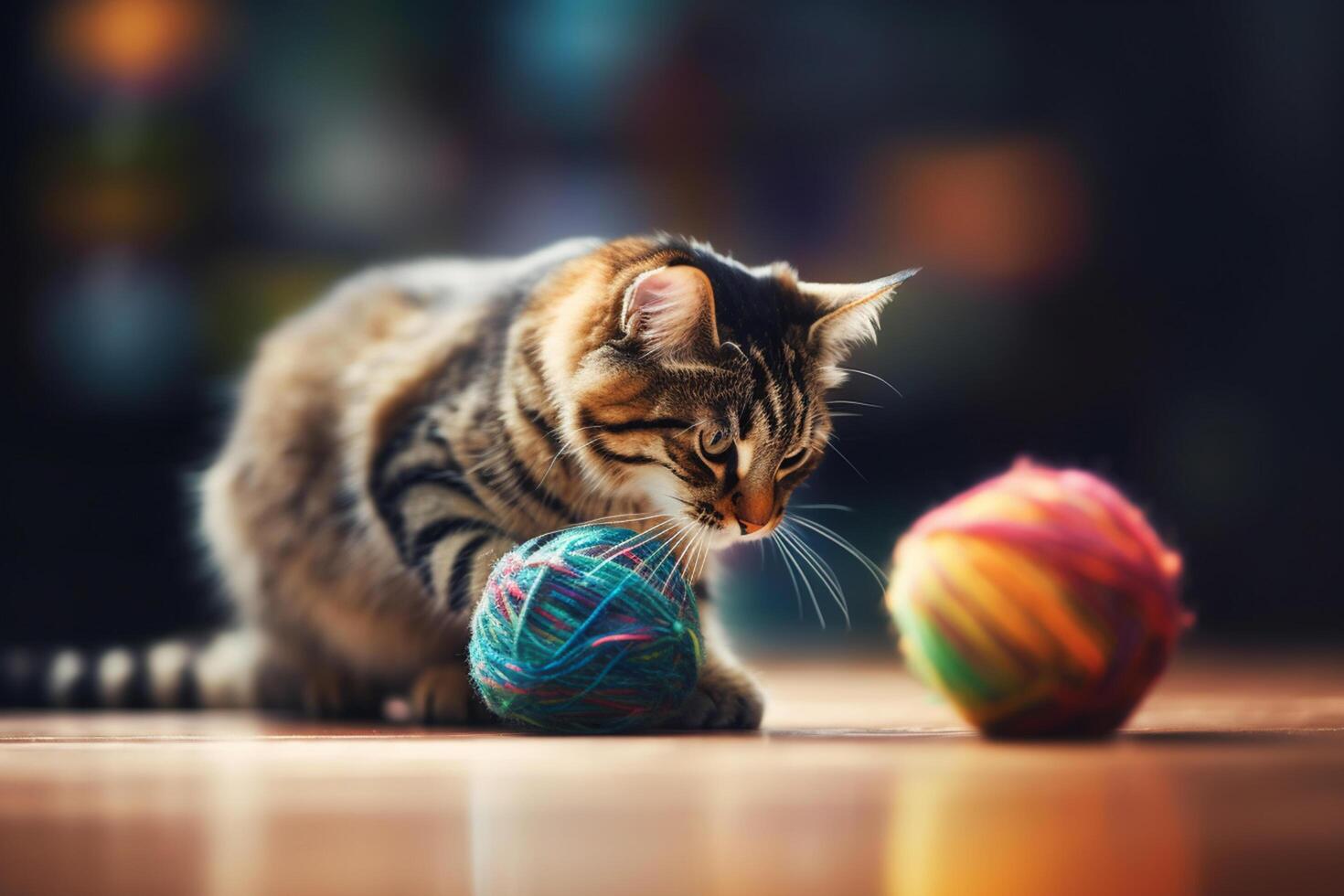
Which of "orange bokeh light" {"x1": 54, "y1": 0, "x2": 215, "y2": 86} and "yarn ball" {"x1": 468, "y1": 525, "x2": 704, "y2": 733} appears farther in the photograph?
"orange bokeh light" {"x1": 54, "y1": 0, "x2": 215, "y2": 86}

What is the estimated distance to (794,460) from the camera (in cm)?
147

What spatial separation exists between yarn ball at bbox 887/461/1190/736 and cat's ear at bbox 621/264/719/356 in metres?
0.31

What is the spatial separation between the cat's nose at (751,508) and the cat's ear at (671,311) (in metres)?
0.16

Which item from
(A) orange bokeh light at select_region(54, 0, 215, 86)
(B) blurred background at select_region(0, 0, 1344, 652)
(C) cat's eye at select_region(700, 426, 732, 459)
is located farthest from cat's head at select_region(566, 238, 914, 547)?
(A) orange bokeh light at select_region(54, 0, 215, 86)

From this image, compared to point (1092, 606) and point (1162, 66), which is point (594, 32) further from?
point (1092, 606)

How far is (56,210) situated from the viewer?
2988 millimetres

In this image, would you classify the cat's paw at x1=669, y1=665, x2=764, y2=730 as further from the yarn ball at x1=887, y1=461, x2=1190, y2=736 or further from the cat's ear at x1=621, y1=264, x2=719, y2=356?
the cat's ear at x1=621, y1=264, x2=719, y2=356

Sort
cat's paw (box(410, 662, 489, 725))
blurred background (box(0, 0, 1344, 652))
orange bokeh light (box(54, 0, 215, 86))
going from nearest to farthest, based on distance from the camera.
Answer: cat's paw (box(410, 662, 489, 725)) → orange bokeh light (box(54, 0, 215, 86)) → blurred background (box(0, 0, 1344, 652))

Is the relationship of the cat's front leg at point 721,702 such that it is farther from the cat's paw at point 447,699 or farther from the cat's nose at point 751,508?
the cat's paw at point 447,699

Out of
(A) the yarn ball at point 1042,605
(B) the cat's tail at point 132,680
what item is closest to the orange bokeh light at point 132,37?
(B) the cat's tail at point 132,680

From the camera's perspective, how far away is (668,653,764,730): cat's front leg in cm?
145

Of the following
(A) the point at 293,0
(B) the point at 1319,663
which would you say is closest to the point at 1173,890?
(B) the point at 1319,663

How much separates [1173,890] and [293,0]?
299 cm

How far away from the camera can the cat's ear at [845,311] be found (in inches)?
59.4
